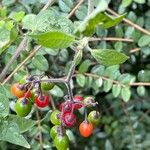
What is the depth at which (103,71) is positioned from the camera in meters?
1.54

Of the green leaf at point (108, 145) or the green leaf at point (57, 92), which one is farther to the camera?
the green leaf at point (108, 145)

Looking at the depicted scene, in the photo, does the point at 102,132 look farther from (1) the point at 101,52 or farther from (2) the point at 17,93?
(1) the point at 101,52

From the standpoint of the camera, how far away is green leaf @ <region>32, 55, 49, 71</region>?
136 centimetres

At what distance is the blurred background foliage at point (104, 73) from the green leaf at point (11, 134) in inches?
7.2

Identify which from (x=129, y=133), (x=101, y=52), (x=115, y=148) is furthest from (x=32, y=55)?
(x=115, y=148)

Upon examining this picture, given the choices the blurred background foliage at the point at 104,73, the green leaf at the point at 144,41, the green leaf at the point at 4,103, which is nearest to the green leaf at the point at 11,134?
the green leaf at the point at 4,103

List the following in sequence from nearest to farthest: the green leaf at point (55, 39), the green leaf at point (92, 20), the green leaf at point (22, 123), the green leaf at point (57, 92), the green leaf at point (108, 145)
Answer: the green leaf at point (92, 20)
the green leaf at point (55, 39)
the green leaf at point (22, 123)
the green leaf at point (57, 92)
the green leaf at point (108, 145)

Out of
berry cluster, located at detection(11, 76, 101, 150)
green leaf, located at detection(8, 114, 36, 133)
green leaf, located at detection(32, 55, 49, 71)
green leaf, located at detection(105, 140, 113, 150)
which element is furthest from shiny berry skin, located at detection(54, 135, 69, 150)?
green leaf, located at detection(105, 140, 113, 150)

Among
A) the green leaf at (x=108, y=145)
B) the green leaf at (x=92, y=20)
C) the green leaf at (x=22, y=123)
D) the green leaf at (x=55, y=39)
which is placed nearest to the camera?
the green leaf at (x=92, y=20)

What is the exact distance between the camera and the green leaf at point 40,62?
1358 mm

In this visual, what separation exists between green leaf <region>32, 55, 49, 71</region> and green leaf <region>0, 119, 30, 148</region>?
407 mm

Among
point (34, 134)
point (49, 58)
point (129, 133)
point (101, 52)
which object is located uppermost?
point (101, 52)

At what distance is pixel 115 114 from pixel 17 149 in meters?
0.42

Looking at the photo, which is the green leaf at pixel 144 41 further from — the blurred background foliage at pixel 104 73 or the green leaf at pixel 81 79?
the green leaf at pixel 81 79
